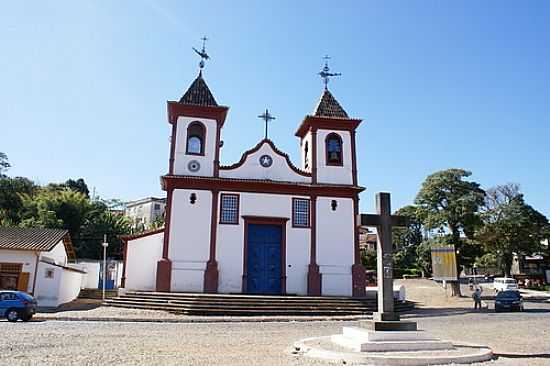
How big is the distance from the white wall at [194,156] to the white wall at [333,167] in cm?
550

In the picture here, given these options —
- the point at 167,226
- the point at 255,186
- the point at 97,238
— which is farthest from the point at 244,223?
the point at 97,238

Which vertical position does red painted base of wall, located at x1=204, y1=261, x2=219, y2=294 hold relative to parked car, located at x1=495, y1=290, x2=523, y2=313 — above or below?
above

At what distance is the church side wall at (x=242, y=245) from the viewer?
21.7 metres

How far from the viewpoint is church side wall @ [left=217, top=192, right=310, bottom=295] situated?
21688 mm

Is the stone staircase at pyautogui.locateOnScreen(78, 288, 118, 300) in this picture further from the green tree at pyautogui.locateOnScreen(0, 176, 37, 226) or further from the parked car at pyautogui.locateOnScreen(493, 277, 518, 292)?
the parked car at pyautogui.locateOnScreen(493, 277, 518, 292)

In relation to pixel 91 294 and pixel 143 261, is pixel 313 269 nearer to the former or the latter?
pixel 143 261

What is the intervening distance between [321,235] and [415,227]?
4833cm

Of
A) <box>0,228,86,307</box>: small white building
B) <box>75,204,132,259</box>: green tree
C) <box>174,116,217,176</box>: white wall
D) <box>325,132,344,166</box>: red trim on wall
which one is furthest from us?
<box>75,204,132,259</box>: green tree

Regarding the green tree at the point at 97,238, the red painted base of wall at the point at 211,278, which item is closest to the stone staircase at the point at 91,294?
the red painted base of wall at the point at 211,278

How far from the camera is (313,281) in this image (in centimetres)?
2198

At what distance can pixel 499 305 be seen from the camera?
22438 mm

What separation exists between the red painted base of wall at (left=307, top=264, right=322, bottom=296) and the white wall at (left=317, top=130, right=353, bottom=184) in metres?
4.58

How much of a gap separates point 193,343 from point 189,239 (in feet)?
39.6

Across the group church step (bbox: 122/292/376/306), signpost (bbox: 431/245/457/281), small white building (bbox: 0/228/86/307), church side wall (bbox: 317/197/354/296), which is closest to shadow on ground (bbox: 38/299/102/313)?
small white building (bbox: 0/228/86/307)
